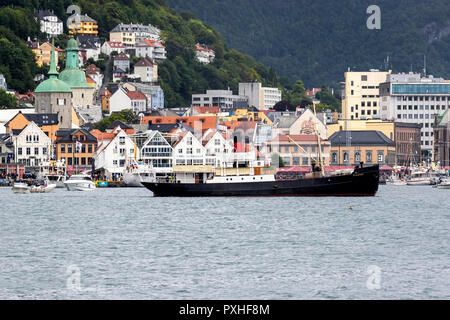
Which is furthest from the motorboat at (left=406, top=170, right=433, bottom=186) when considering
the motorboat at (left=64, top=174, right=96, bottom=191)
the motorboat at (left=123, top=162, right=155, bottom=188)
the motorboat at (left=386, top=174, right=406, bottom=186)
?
the motorboat at (left=64, top=174, right=96, bottom=191)

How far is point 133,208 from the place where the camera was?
308 feet

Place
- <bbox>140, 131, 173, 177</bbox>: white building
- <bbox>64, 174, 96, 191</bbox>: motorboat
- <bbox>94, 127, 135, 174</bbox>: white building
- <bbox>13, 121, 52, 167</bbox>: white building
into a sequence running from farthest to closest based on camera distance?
<bbox>13, 121, 52, 167</bbox>: white building → <bbox>94, 127, 135, 174</bbox>: white building → <bbox>140, 131, 173, 177</bbox>: white building → <bbox>64, 174, 96, 191</bbox>: motorboat

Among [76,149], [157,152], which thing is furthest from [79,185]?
[76,149]

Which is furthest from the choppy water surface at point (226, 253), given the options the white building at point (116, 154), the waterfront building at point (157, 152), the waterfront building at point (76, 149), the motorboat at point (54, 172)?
the waterfront building at point (76, 149)

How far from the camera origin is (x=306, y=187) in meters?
109

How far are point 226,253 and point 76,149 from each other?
12428 centimetres

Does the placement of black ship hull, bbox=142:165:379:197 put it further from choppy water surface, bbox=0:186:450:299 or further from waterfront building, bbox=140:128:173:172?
waterfront building, bbox=140:128:173:172

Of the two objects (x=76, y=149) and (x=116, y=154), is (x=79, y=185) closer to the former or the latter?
(x=116, y=154)

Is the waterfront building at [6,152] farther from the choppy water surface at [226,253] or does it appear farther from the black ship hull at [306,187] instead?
the choppy water surface at [226,253]

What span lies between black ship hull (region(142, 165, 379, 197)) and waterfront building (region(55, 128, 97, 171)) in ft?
228

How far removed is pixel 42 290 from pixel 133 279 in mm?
4119

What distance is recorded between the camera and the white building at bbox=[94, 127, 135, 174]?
168875 millimetres
